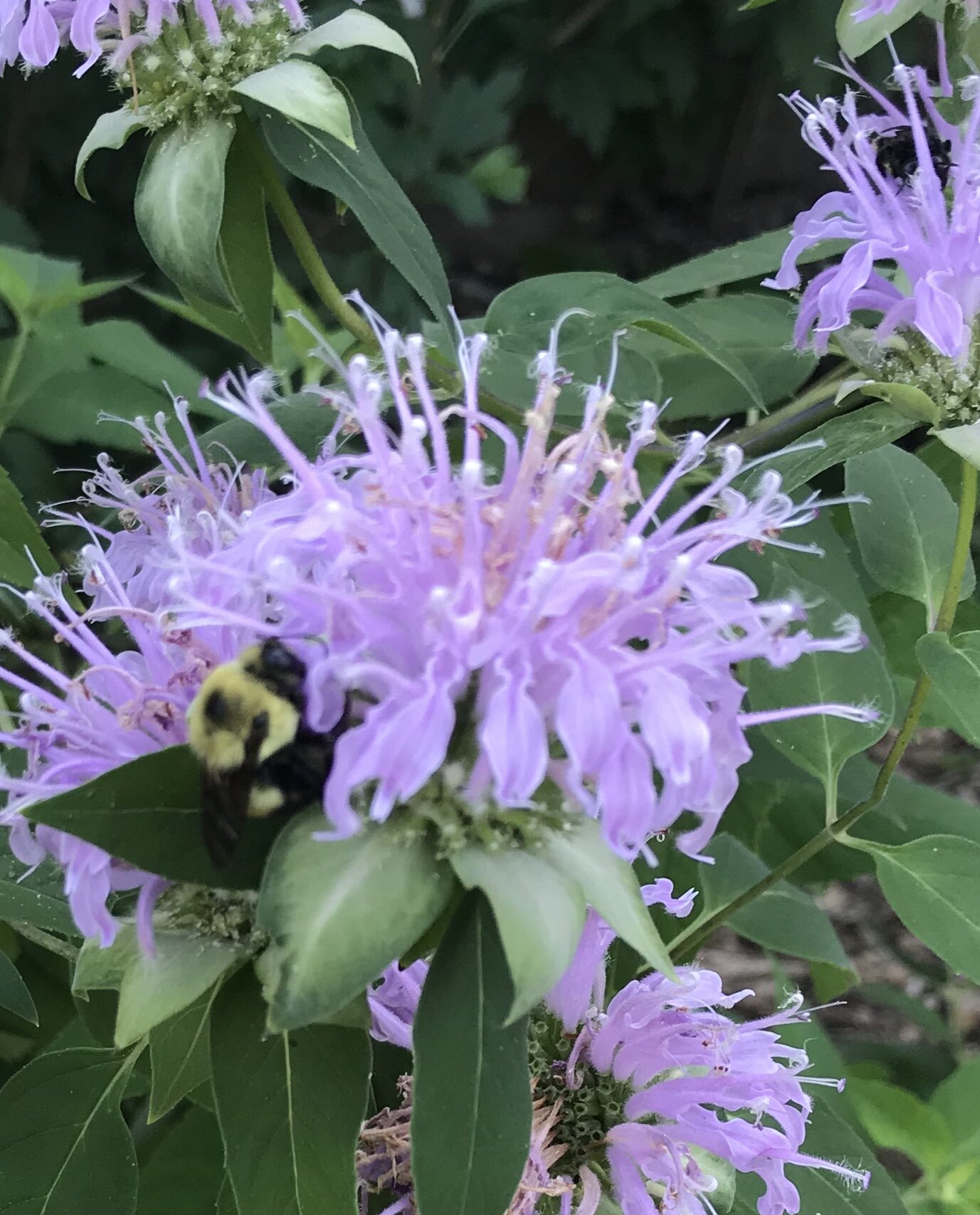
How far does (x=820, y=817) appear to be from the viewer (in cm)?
77

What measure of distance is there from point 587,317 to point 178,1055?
0.38 metres

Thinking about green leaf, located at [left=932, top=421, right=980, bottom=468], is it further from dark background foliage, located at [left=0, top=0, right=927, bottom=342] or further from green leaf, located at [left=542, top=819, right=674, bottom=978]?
dark background foliage, located at [left=0, top=0, right=927, bottom=342]

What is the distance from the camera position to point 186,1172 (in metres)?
0.63

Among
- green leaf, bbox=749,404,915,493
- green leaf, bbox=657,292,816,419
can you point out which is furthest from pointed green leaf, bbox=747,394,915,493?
green leaf, bbox=657,292,816,419

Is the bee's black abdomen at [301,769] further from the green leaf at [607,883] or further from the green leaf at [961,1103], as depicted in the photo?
the green leaf at [961,1103]

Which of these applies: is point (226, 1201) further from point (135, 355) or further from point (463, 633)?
point (135, 355)

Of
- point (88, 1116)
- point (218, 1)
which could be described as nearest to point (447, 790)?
point (88, 1116)

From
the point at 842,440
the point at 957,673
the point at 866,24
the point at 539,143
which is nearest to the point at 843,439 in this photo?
the point at 842,440

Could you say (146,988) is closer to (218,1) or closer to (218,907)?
(218,907)

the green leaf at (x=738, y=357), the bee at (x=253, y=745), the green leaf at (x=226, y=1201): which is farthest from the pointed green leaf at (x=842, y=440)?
the green leaf at (x=226, y=1201)

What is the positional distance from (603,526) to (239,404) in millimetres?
140

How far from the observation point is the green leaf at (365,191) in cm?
50

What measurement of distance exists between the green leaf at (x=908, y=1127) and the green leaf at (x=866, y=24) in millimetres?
680

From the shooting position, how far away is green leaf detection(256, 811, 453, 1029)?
0.27 m
